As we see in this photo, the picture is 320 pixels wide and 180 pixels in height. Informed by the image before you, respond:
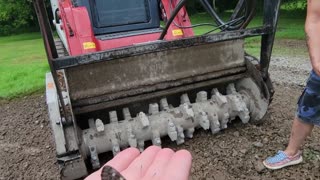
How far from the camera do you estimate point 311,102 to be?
2.73 metres

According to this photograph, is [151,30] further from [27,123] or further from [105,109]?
[27,123]

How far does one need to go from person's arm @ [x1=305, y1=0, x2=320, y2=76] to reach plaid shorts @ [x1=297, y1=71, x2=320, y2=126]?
0.71ft

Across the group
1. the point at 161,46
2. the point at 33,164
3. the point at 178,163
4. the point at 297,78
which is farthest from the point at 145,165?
the point at 297,78

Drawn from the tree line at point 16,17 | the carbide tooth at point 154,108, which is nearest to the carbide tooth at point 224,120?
the carbide tooth at point 154,108

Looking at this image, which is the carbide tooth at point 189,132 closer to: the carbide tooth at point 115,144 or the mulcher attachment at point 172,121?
the mulcher attachment at point 172,121

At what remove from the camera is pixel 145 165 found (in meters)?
1.76

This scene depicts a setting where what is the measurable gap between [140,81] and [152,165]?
160 centimetres

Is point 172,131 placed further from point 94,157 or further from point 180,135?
point 94,157

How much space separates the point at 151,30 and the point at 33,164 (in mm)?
1700

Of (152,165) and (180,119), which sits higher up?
(152,165)

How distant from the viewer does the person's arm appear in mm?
2443

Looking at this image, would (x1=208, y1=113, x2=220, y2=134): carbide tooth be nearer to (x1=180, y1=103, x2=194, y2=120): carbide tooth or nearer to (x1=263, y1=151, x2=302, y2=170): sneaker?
(x1=180, y1=103, x2=194, y2=120): carbide tooth

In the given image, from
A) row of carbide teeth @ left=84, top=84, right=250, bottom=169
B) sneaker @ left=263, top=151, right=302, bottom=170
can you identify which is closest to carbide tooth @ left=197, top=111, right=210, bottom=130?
row of carbide teeth @ left=84, top=84, right=250, bottom=169

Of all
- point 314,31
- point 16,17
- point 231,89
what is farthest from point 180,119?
point 16,17
